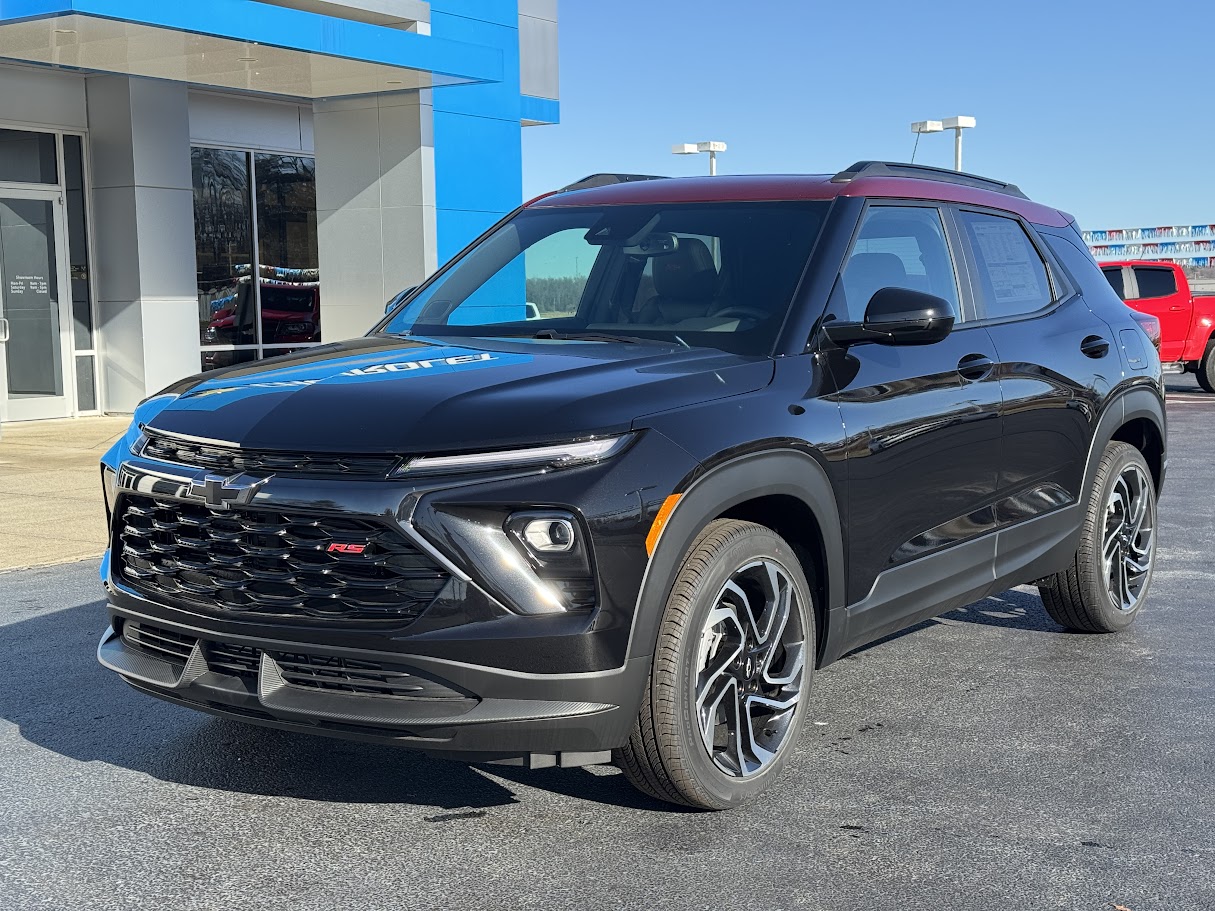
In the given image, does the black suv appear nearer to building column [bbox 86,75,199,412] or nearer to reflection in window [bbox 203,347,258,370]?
building column [bbox 86,75,199,412]

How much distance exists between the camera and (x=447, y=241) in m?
17.3

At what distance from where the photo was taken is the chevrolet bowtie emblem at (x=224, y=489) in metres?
3.74

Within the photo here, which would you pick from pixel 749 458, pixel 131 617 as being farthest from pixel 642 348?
pixel 131 617

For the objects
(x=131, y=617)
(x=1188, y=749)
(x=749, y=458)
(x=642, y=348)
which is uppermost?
(x=642, y=348)

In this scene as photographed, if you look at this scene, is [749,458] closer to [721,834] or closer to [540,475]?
[540,475]

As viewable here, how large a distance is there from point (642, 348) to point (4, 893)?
234cm

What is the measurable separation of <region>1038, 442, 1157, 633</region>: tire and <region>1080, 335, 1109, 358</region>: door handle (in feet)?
1.56

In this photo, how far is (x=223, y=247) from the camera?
18.7 meters

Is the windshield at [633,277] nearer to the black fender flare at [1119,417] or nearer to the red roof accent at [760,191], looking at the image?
the red roof accent at [760,191]

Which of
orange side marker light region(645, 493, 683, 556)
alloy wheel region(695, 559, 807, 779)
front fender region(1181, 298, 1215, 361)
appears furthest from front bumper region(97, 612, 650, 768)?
front fender region(1181, 298, 1215, 361)

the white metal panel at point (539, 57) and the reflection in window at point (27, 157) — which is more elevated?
the white metal panel at point (539, 57)

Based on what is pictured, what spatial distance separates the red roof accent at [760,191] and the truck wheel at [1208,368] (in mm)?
18297

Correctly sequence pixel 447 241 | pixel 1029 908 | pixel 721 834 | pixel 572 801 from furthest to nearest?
1. pixel 447 241
2. pixel 572 801
3. pixel 721 834
4. pixel 1029 908

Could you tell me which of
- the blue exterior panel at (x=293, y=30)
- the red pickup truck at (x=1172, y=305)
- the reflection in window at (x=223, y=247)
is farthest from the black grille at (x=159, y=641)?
the red pickup truck at (x=1172, y=305)
